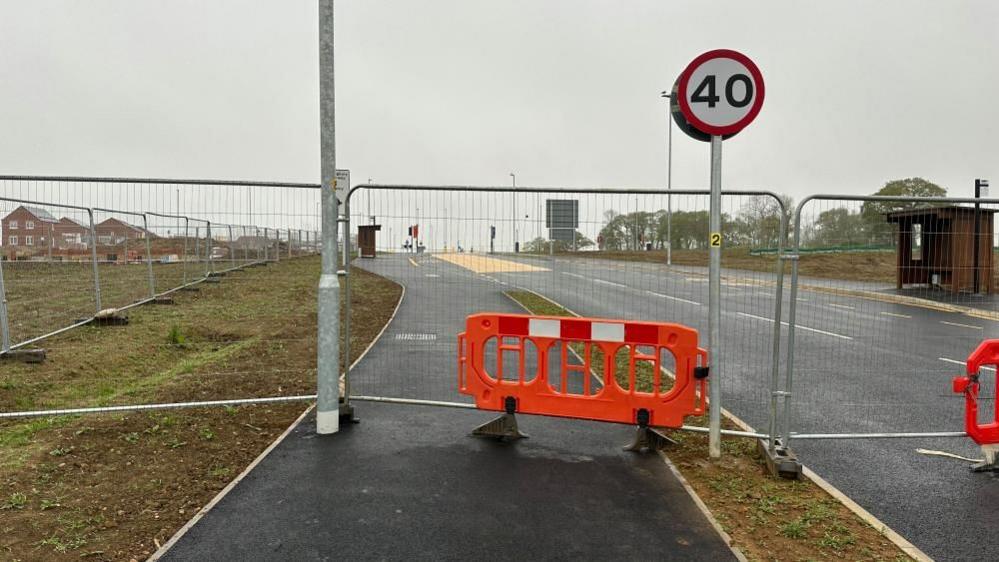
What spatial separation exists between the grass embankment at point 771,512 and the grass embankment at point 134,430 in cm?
349

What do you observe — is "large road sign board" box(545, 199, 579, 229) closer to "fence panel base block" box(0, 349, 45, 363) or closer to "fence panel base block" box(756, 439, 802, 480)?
"fence panel base block" box(756, 439, 802, 480)

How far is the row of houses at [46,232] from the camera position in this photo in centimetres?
913

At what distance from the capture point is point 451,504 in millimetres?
4062

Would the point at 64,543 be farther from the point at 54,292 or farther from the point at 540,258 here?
the point at 54,292

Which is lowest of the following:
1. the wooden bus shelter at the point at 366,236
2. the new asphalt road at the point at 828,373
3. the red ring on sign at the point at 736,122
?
the new asphalt road at the point at 828,373

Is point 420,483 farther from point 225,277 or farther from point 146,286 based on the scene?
point 225,277

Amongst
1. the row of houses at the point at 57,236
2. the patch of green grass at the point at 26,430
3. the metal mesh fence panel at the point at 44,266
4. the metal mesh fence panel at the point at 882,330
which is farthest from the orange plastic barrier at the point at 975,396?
the row of houses at the point at 57,236

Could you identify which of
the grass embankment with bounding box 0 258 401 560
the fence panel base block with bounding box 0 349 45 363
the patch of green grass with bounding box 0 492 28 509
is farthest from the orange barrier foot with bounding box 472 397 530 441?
the fence panel base block with bounding box 0 349 45 363

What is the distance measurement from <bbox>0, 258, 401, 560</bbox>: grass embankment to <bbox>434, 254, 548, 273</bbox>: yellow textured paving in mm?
2332

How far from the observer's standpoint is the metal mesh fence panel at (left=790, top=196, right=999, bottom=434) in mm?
5941

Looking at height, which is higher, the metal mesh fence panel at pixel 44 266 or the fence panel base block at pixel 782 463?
the metal mesh fence panel at pixel 44 266

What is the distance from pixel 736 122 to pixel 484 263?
122 inches

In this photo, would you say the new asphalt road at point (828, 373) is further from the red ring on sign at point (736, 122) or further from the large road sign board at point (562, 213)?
the red ring on sign at point (736, 122)

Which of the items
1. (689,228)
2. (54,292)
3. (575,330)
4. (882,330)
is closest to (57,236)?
(54,292)
